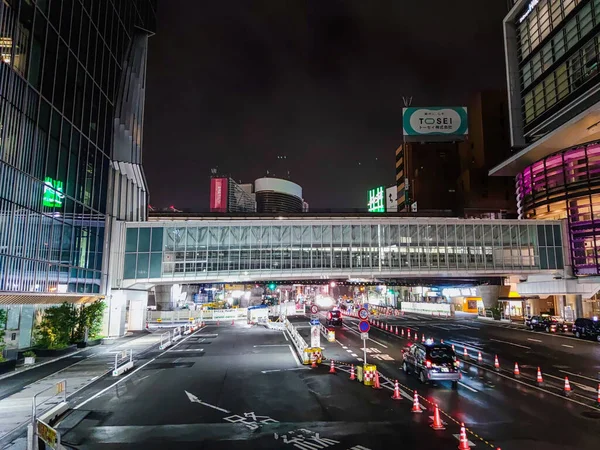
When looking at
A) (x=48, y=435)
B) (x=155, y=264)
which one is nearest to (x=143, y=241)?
(x=155, y=264)

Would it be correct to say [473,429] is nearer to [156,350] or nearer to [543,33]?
[156,350]

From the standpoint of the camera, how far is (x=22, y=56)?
25.8m

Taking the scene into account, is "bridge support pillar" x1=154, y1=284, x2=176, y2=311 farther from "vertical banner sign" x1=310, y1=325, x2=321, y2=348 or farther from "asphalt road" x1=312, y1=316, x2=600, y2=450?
"vertical banner sign" x1=310, y1=325, x2=321, y2=348

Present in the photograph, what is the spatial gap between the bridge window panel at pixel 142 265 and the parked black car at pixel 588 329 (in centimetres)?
4210

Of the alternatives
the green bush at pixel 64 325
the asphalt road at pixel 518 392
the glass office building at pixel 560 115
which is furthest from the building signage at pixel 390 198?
the green bush at pixel 64 325

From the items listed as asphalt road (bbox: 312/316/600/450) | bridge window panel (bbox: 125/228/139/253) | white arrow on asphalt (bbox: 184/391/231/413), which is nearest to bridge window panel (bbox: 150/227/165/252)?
bridge window panel (bbox: 125/228/139/253)

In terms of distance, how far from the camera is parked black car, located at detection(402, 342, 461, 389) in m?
18.5

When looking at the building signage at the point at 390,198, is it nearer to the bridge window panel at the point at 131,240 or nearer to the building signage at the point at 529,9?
the building signage at the point at 529,9

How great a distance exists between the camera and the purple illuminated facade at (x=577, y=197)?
160 feet

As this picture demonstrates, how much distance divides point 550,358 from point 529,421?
16275mm

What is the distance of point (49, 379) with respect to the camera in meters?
20.8

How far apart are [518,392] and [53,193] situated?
98.7 ft

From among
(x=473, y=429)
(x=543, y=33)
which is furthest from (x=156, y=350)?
(x=543, y=33)

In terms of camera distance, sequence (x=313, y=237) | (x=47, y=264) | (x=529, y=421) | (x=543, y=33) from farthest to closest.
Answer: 1. (x=543, y=33)
2. (x=313, y=237)
3. (x=47, y=264)
4. (x=529, y=421)
